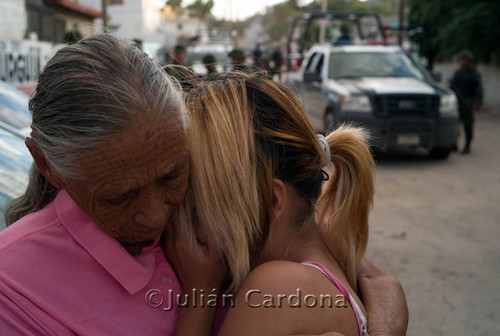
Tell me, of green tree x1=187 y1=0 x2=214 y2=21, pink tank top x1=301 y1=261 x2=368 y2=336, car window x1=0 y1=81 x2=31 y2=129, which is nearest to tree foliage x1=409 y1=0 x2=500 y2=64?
car window x1=0 y1=81 x2=31 y2=129

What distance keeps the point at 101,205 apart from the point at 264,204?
0.44m

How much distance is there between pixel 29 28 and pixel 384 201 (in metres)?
15.3

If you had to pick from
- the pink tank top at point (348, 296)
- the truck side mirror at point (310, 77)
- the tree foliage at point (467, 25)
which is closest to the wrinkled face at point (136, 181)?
the pink tank top at point (348, 296)

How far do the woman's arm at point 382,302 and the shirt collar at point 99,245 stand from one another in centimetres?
73

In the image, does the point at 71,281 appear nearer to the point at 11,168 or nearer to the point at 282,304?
the point at 282,304

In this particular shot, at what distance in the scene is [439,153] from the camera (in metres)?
9.33

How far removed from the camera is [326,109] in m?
9.30

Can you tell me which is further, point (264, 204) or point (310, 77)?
point (310, 77)

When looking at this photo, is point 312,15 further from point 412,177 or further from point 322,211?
point 322,211

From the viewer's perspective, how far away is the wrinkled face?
119cm

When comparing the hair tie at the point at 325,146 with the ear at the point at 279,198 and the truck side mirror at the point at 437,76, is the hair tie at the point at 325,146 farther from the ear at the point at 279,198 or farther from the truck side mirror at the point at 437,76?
the truck side mirror at the point at 437,76

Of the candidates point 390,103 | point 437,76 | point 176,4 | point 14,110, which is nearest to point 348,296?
point 14,110

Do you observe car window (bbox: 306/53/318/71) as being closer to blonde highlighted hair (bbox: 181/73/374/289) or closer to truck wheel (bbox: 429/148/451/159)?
truck wheel (bbox: 429/148/451/159)

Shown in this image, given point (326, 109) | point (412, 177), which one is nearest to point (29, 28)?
point (326, 109)
